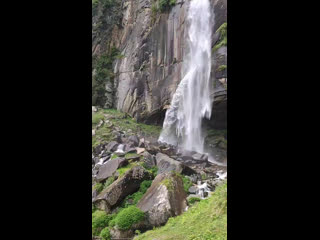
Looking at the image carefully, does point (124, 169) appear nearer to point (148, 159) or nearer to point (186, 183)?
point (148, 159)

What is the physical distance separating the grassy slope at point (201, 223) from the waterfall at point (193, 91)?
825 millimetres

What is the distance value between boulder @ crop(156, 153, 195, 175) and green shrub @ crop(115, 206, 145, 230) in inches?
28.7

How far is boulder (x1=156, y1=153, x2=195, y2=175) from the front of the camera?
13.4ft

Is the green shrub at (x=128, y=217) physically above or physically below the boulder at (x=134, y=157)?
below

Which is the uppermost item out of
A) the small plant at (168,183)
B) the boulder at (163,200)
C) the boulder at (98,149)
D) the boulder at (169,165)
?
the boulder at (98,149)

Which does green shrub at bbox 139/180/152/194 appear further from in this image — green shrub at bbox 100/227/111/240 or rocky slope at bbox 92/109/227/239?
green shrub at bbox 100/227/111/240

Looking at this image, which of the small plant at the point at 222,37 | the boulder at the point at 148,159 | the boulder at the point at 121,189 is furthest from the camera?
the boulder at the point at 148,159

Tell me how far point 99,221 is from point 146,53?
307 cm

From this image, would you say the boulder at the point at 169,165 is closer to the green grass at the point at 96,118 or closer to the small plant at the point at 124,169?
the small plant at the point at 124,169

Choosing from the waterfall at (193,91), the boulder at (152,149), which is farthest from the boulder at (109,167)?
the waterfall at (193,91)

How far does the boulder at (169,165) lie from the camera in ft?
13.4
